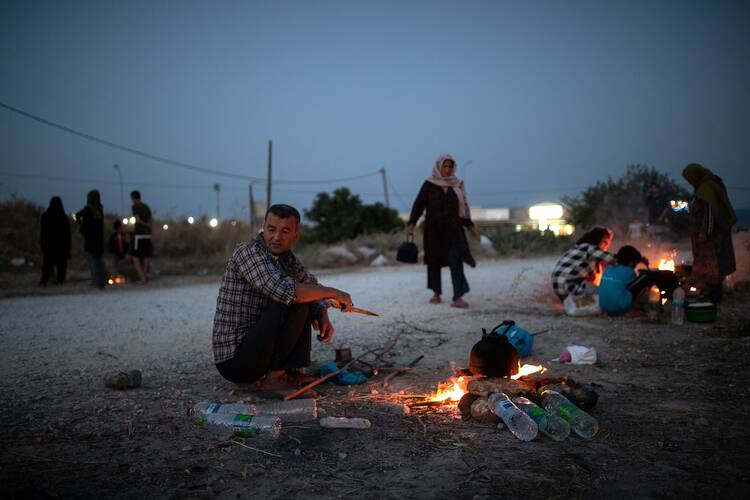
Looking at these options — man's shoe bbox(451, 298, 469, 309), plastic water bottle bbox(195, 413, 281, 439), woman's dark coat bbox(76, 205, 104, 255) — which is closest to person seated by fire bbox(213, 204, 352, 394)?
plastic water bottle bbox(195, 413, 281, 439)

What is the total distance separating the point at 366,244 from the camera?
17.5 metres

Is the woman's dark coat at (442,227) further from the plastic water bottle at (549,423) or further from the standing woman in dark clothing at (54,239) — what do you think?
the standing woman in dark clothing at (54,239)

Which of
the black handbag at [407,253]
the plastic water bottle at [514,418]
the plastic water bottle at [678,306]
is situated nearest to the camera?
the plastic water bottle at [514,418]

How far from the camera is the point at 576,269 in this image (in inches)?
263

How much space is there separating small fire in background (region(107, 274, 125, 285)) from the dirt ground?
6.30 metres

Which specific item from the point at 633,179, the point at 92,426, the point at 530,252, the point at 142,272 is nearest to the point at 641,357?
the point at 92,426

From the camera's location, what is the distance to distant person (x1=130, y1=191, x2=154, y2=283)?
10.8 meters

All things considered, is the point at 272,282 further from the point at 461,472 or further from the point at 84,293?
the point at 84,293

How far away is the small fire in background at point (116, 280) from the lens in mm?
11225

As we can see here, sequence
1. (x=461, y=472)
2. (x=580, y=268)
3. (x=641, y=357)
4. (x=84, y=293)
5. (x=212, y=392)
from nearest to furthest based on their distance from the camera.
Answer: (x=461, y=472)
(x=212, y=392)
(x=641, y=357)
(x=580, y=268)
(x=84, y=293)

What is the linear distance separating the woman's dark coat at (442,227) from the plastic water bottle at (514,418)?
14.4 ft

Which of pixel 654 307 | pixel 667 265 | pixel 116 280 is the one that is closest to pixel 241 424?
pixel 654 307

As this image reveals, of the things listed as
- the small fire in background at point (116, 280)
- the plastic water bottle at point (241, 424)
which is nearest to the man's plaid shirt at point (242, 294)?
the plastic water bottle at point (241, 424)

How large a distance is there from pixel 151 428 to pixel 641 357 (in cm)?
387
